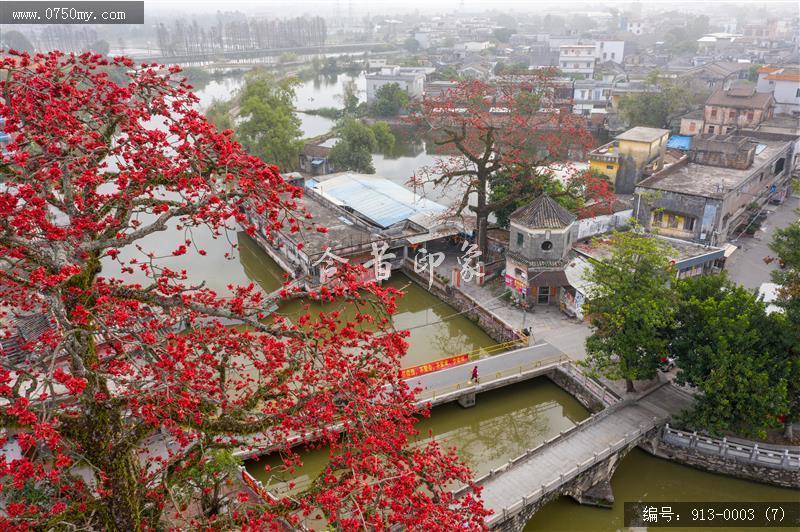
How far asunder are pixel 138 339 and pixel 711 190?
25.4 metres

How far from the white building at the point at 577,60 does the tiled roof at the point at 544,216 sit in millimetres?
Answer: 51495

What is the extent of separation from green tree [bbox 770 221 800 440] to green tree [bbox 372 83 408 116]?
40.9 metres

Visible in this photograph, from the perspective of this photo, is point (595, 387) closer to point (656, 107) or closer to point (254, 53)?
point (656, 107)

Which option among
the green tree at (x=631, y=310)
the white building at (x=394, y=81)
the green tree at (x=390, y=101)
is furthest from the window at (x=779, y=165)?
the white building at (x=394, y=81)

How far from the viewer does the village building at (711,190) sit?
24.5 meters

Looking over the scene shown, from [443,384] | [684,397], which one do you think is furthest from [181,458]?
→ [684,397]

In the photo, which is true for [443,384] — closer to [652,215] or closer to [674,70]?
[652,215]

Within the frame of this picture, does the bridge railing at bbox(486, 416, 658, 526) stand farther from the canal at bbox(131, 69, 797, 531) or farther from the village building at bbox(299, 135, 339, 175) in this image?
the village building at bbox(299, 135, 339, 175)

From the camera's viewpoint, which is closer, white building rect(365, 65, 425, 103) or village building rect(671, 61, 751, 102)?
village building rect(671, 61, 751, 102)

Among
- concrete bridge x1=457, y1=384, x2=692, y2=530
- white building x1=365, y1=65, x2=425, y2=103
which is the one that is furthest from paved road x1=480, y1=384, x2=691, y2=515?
white building x1=365, y1=65, x2=425, y2=103

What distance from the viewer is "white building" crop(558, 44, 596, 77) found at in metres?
67.4

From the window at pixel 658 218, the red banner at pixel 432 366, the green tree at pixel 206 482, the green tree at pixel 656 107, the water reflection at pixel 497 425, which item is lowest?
the water reflection at pixel 497 425

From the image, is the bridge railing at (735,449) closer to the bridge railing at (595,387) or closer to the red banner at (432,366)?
the bridge railing at (595,387)

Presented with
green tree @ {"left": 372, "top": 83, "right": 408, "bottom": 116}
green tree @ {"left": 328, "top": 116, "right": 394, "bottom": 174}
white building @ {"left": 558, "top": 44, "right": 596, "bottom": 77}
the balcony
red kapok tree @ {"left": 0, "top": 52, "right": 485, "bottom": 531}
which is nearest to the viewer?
red kapok tree @ {"left": 0, "top": 52, "right": 485, "bottom": 531}
